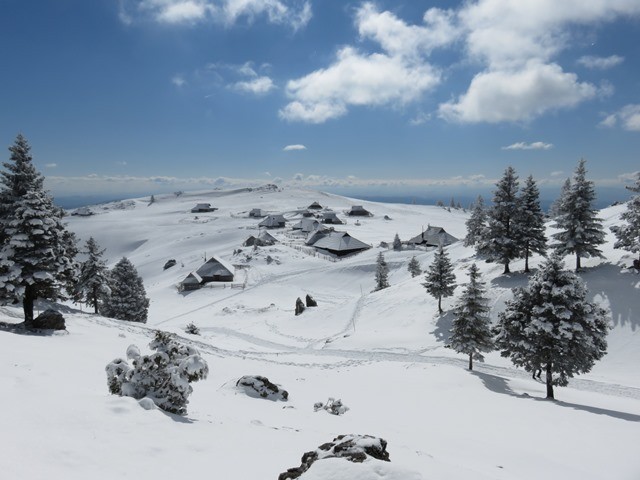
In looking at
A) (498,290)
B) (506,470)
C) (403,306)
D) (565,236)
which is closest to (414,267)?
(403,306)

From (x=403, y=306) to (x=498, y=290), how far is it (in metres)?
10.9

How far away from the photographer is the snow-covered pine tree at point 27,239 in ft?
71.1

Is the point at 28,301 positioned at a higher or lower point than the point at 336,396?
higher

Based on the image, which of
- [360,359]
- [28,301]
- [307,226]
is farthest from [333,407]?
[307,226]

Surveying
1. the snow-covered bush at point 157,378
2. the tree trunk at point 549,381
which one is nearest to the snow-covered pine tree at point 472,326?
the tree trunk at point 549,381

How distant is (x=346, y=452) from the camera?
7145mm

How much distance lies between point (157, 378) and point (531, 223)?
39739mm

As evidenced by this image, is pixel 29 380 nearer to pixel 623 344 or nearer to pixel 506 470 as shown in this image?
pixel 506 470

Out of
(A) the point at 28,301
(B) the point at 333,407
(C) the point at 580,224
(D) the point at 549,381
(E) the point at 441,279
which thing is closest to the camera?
(B) the point at 333,407

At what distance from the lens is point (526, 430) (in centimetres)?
1574

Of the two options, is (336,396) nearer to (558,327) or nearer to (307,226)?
(558,327)

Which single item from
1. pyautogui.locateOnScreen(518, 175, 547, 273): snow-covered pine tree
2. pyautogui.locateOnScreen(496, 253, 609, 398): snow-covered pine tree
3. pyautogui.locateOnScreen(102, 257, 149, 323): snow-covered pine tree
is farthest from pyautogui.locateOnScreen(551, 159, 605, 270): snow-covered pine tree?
pyautogui.locateOnScreen(102, 257, 149, 323): snow-covered pine tree

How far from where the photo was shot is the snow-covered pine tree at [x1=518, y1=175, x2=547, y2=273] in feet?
127

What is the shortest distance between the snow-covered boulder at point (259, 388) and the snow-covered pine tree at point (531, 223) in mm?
32533
